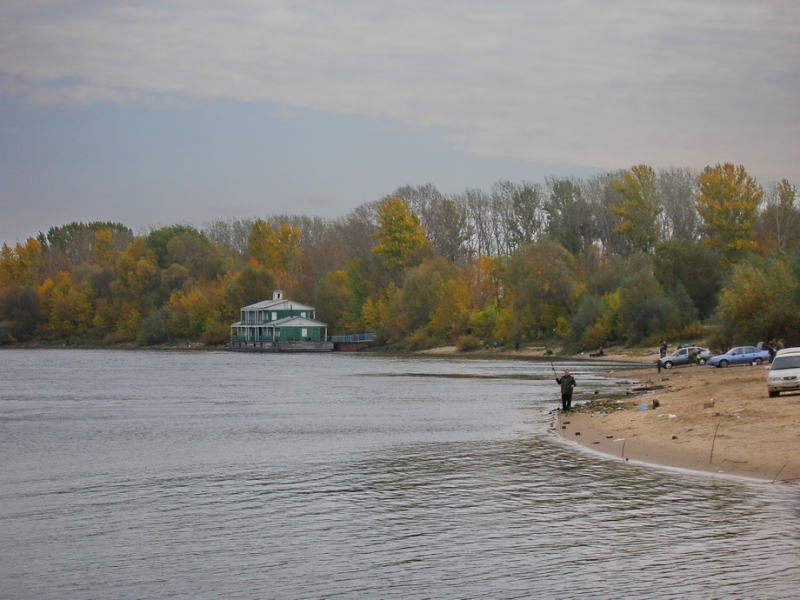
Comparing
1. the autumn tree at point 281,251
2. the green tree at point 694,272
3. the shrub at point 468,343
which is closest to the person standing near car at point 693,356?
the green tree at point 694,272

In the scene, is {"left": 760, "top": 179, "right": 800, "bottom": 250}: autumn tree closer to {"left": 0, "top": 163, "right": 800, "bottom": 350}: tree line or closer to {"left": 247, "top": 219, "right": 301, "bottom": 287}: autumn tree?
{"left": 0, "top": 163, "right": 800, "bottom": 350}: tree line

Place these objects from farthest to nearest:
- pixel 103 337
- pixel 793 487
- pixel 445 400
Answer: pixel 103 337
pixel 445 400
pixel 793 487

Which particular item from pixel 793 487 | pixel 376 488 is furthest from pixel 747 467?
pixel 376 488

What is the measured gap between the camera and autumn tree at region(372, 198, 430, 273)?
144750 mm

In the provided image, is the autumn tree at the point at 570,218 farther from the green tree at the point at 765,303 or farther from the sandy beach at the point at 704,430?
the sandy beach at the point at 704,430

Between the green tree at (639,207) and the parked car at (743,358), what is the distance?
172 ft

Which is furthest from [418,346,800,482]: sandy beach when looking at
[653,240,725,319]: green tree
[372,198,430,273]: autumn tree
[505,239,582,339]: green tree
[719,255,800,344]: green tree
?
[372,198,430,273]: autumn tree

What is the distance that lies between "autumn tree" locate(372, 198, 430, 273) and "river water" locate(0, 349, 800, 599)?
340ft

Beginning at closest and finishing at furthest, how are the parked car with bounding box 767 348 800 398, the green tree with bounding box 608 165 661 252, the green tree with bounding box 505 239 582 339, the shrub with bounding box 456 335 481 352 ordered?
the parked car with bounding box 767 348 800 398
the green tree with bounding box 505 239 582 339
the green tree with bounding box 608 165 661 252
the shrub with bounding box 456 335 481 352

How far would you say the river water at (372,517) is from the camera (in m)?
16.5

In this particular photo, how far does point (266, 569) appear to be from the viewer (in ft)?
57.2

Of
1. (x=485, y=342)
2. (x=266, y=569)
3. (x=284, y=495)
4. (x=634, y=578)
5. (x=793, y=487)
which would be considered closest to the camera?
(x=634, y=578)

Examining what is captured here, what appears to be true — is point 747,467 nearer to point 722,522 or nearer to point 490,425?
point 722,522

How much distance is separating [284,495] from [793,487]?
12.1 metres
